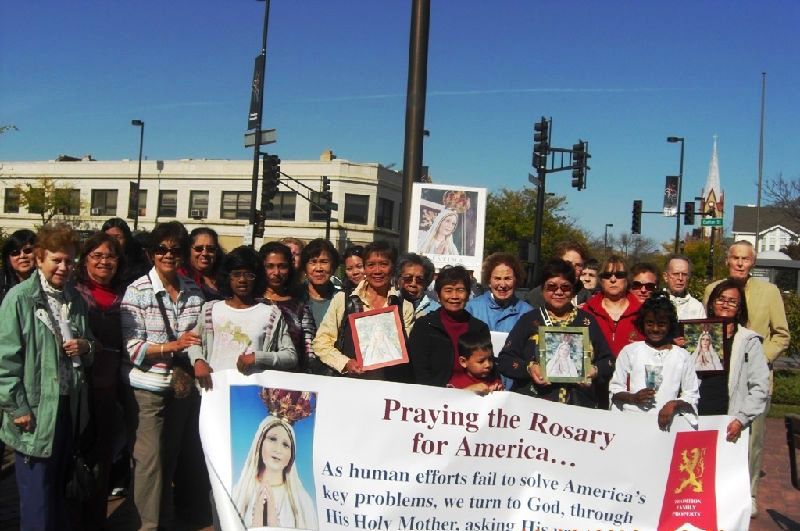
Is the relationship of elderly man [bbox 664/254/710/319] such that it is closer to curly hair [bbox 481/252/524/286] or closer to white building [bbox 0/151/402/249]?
curly hair [bbox 481/252/524/286]

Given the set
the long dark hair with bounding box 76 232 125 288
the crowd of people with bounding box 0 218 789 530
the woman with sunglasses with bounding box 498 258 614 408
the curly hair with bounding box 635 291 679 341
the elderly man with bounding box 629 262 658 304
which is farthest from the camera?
the elderly man with bounding box 629 262 658 304

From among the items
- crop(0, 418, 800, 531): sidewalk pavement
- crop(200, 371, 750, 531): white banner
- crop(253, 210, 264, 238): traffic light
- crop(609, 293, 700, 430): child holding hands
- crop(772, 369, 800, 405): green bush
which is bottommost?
crop(0, 418, 800, 531): sidewalk pavement

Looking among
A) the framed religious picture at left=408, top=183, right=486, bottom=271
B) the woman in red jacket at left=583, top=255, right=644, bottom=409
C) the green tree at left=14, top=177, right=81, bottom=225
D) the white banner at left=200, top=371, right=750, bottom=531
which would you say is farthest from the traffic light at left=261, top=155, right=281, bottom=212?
the green tree at left=14, top=177, right=81, bottom=225

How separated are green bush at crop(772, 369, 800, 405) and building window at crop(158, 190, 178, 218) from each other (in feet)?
163

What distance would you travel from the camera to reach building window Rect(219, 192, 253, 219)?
5628cm

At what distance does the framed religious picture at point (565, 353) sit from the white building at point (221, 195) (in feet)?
159

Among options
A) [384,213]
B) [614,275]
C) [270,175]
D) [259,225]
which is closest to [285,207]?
[384,213]

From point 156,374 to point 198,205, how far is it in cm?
5488

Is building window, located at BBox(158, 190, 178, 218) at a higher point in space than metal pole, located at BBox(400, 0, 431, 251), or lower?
higher

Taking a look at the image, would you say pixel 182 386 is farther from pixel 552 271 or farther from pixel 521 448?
pixel 552 271

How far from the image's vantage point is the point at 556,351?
492 centimetres

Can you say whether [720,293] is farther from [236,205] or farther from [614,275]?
[236,205]

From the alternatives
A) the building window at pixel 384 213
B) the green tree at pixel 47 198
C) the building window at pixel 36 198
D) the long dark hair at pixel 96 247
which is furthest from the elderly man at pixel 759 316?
the building window at pixel 36 198

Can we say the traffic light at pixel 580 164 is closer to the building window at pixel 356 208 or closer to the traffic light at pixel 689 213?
the traffic light at pixel 689 213
